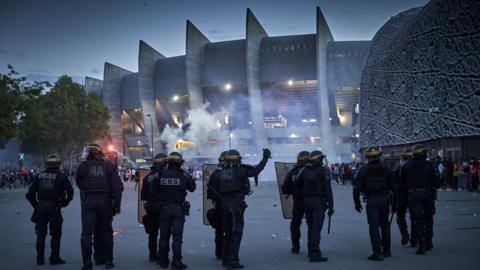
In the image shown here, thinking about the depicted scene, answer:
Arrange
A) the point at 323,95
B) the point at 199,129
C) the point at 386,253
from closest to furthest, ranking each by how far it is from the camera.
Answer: the point at 386,253, the point at 323,95, the point at 199,129

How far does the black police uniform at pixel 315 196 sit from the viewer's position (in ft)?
24.9

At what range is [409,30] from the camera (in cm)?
3766

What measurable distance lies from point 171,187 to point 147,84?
70933 mm

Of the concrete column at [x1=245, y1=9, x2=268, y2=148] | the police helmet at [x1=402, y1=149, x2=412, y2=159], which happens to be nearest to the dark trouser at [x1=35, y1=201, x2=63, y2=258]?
the police helmet at [x1=402, y1=149, x2=412, y2=159]

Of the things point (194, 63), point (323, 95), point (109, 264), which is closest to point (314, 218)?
point (109, 264)

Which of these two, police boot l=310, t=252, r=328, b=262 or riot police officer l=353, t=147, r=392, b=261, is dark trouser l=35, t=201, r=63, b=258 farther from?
riot police officer l=353, t=147, r=392, b=261

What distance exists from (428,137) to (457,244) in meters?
26.8

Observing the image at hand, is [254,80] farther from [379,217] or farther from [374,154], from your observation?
[379,217]

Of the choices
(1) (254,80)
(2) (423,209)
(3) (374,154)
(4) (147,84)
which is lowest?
(2) (423,209)

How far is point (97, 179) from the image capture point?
23.7 ft

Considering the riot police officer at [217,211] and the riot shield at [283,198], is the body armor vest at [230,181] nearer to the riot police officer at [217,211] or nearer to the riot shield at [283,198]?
the riot police officer at [217,211]

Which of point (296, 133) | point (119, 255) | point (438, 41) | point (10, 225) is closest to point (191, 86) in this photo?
point (296, 133)

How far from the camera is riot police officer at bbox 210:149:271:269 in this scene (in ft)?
23.3

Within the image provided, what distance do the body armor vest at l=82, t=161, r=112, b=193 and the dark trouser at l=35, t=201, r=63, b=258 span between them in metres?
0.89
